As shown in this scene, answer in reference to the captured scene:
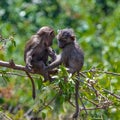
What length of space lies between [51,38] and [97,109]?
116 centimetres

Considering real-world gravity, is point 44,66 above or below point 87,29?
below

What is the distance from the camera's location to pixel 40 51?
8500 mm

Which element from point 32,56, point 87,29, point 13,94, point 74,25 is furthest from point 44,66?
point 74,25

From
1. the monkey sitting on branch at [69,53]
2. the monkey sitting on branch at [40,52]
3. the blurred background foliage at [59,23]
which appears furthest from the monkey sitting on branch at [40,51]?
the blurred background foliage at [59,23]

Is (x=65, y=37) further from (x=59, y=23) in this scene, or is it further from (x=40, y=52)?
(x=59, y=23)

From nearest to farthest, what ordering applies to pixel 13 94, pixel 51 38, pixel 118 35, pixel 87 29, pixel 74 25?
pixel 51 38
pixel 13 94
pixel 118 35
pixel 87 29
pixel 74 25

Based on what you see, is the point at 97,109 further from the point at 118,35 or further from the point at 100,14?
the point at 100,14

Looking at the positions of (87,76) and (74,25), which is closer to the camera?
(87,76)

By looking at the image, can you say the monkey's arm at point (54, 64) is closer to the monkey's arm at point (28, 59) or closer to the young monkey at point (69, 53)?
the young monkey at point (69, 53)

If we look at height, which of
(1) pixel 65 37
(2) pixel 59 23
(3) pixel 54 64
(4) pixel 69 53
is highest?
(2) pixel 59 23

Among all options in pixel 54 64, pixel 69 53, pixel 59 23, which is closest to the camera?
pixel 54 64

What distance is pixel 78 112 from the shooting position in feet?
25.3

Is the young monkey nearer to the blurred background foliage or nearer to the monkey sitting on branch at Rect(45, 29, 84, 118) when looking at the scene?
the monkey sitting on branch at Rect(45, 29, 84, 118)

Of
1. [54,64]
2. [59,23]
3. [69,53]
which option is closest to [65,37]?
[69,53]
